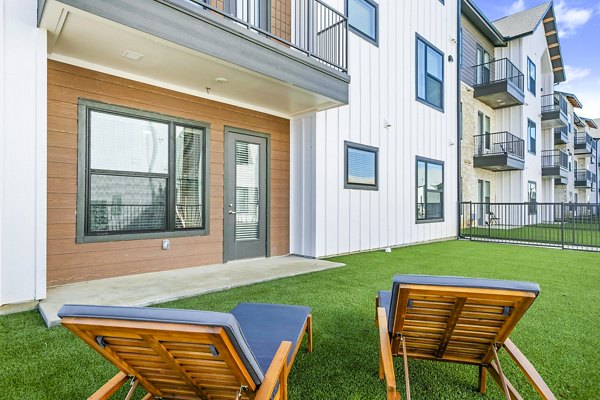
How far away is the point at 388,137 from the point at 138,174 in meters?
5.82

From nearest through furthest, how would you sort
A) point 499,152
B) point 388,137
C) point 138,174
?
point 138,174 → point 388,137 → point 499,152

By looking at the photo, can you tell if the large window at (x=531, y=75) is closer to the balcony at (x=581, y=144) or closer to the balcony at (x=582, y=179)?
the balcony at (x=582, y=179)

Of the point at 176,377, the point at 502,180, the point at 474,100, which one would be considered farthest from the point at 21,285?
the point at 502,180

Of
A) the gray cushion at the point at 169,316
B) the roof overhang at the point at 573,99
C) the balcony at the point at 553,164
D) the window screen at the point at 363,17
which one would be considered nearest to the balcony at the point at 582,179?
the roof overhang at the point at 573,99

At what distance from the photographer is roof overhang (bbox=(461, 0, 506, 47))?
11.8 meters

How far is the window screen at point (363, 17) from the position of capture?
23.6ft

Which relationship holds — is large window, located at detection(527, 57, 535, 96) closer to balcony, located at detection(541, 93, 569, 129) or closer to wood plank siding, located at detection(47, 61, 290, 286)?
balcony, located at detection(541, 93, 569, 129)

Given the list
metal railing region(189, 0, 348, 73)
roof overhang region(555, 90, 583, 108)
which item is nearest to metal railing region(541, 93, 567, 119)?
roof overhang region(555, 90, 583, 108)

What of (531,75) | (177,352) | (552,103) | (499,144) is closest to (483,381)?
(177,352)

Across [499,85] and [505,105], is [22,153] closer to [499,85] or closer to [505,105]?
[499,85]

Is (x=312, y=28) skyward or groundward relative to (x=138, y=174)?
skyward

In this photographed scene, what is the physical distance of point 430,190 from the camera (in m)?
9.72

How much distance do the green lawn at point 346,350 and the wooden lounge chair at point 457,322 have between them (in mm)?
242

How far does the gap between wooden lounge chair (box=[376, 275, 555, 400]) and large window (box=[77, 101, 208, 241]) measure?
12.9ft
